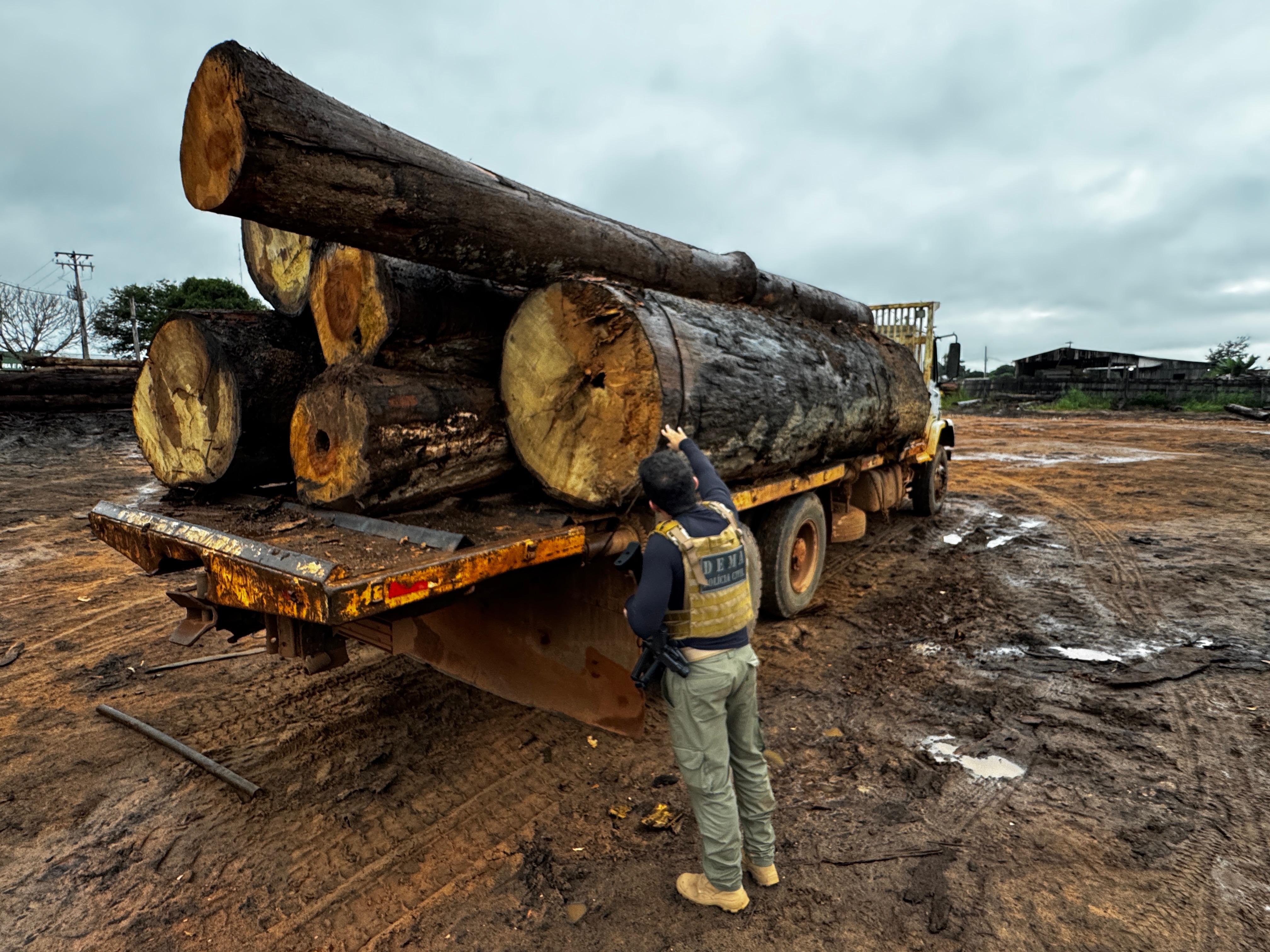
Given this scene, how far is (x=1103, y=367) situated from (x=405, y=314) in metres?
40.6

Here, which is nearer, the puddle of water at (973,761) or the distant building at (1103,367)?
the puddle of water at (973,761)

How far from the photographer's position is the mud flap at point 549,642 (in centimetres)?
329

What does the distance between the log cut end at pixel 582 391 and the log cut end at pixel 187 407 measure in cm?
140

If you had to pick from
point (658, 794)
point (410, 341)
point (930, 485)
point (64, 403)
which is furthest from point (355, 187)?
point (64, 403)

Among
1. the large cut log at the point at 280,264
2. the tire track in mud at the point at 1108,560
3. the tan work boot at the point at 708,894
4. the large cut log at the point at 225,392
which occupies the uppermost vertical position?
the large cut log at the point at 280,264

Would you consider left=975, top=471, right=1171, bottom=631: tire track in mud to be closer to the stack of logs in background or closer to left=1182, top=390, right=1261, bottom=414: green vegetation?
the stack of logs in background

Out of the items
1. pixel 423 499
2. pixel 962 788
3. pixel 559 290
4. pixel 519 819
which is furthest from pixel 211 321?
pixel 962 788

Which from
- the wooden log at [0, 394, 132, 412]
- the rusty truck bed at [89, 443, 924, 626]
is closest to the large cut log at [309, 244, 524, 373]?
the rusty truck bed at [89, 443, 924, 626]

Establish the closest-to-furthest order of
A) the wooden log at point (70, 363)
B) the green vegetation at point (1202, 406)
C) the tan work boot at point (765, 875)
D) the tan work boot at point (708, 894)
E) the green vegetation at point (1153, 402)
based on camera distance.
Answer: the tan work boot at point (708, 894)
the tan work boot at point (765, 875)
the wooden log at point (70, 363)
the green vegetation at point (1202, 406)
the green vegetation at point (1153, 402)

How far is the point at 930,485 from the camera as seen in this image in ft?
28.0

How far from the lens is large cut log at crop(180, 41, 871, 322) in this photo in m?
2.15

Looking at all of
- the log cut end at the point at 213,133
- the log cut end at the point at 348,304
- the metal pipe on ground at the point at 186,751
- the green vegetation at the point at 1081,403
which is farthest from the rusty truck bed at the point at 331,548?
the green vegetation at the point at 1081,403

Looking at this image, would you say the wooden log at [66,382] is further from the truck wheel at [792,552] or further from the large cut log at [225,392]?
the truck wheel at [792,552]

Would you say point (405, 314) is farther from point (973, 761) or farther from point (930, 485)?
point (930, 485)
